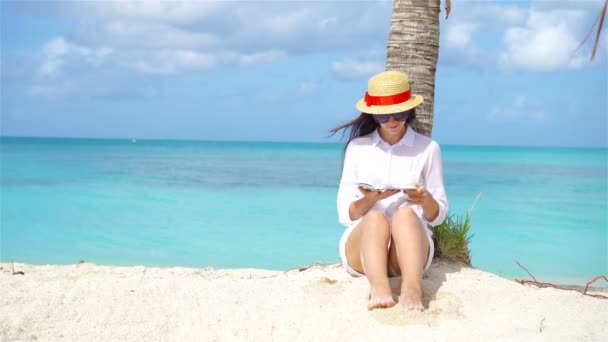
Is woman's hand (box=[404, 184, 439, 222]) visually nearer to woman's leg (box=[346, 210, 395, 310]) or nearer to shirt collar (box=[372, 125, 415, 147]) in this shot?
woman's leg (box=[346, 210, 395, 310])

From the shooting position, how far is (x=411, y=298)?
3.98 meters

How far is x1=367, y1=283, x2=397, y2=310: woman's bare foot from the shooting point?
400cm

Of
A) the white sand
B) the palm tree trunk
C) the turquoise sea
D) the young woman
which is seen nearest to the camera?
the white sand

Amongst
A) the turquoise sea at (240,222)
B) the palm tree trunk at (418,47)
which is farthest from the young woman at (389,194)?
the turquoise sea at (240,222)

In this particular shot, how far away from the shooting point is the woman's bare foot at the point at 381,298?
158 inches

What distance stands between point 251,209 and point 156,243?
14.6 feet

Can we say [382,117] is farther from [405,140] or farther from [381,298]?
[381,298]

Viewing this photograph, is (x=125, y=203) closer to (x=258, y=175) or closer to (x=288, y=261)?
(x=288, y=261)

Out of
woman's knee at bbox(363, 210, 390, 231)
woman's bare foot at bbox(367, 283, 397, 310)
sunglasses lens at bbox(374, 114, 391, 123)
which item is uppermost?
sunglasses lens at bbox(374, 114, 391, 123)

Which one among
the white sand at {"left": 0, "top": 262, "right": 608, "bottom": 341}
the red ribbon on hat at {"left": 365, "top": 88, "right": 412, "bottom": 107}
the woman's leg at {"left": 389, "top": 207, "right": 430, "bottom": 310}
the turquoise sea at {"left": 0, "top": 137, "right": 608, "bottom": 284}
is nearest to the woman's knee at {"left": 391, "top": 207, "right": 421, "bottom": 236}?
the woman's leg at {"left": 389, "top": 207, "right": 430, "bottom": 310}

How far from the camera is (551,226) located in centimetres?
1368

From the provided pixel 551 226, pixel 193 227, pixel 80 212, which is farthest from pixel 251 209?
pixel 551 226

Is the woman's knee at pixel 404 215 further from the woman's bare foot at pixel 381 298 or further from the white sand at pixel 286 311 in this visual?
the white sand at pixel 286 311

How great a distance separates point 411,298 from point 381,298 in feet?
0.61
